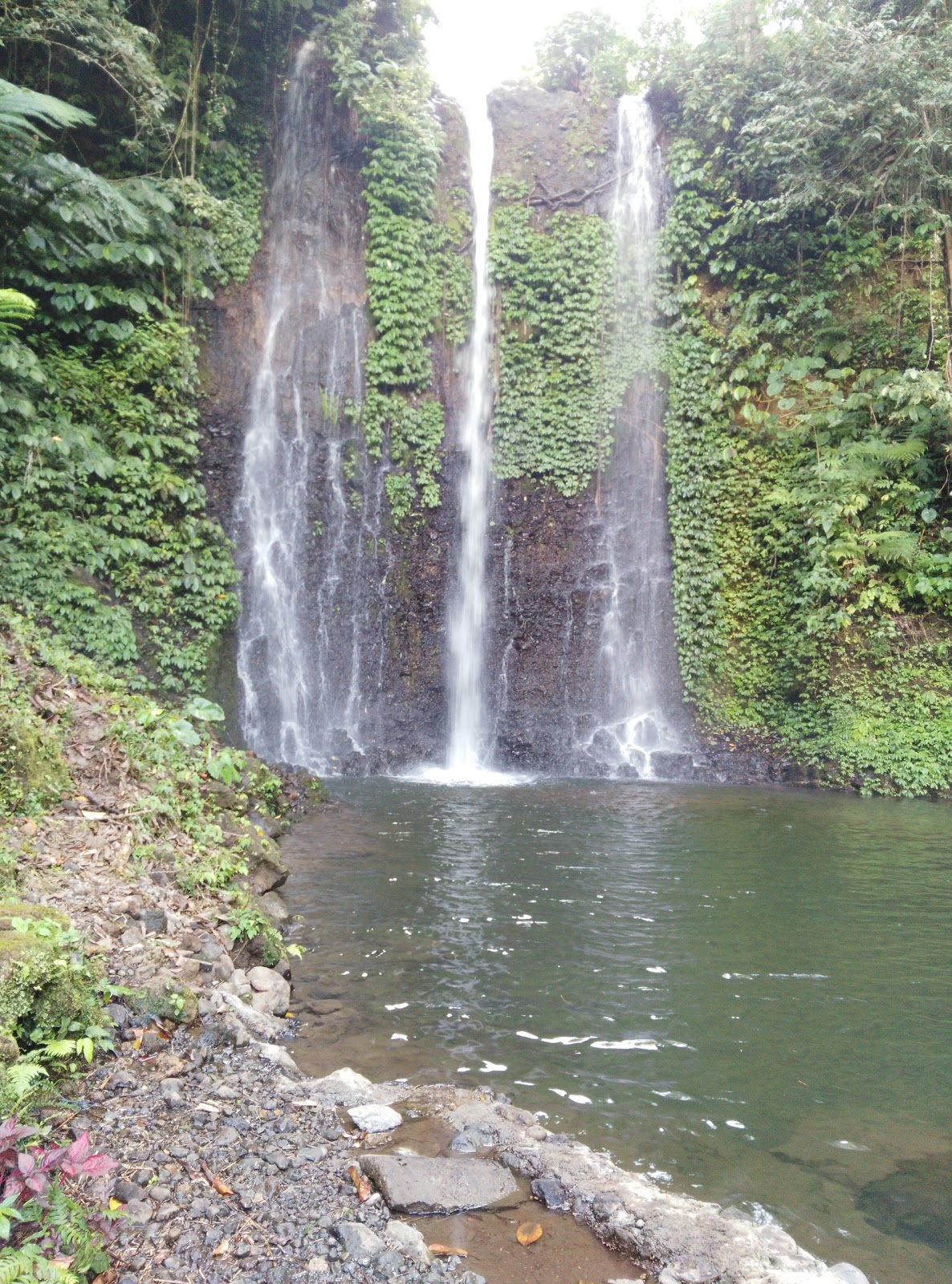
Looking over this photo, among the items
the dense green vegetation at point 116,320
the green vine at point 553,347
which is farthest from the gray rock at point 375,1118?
the green vine at point 553,347

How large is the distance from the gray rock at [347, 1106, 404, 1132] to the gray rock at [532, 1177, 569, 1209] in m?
0.60

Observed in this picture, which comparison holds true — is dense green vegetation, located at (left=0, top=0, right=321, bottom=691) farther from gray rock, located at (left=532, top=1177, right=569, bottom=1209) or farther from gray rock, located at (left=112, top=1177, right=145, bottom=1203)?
gray rock, located at (left=532, top=1177, right=569, bottom=1209)

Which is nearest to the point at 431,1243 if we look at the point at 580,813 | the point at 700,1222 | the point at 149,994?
the point at 700,1222

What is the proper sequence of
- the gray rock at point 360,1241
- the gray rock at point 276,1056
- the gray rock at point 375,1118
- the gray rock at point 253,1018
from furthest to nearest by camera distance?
the gray rock at point 253,1018
the gray rock at point 276,1056
the gray rock at point 375,1118
the gray rock at point 360,1241

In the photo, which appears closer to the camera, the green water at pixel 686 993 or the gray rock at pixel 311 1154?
the gray rock at pixel 311 1154

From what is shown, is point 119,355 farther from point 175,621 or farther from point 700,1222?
point 700,1222

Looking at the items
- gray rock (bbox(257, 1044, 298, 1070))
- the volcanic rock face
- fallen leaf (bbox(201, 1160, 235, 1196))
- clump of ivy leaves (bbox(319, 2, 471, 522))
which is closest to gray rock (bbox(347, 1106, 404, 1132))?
gray rock (bbox(257, 1044, 298, 1070))

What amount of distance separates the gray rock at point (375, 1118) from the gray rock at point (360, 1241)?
0.65 m

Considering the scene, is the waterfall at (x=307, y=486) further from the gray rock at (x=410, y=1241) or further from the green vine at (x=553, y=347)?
the gray rock at (x=410, y=1241)

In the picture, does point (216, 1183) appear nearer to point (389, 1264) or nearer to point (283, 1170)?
point (283, 1170)

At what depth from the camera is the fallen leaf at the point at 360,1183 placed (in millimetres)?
2703

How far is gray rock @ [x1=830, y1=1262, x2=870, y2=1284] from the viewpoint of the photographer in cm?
263

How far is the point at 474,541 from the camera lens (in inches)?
594

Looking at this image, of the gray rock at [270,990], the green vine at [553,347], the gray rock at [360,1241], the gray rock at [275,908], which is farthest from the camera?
the green vine at [553,347]
